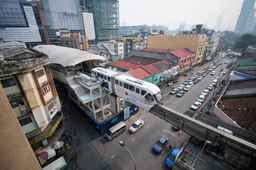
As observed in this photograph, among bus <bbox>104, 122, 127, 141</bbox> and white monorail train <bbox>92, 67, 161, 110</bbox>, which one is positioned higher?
white monorail train <bbox>92, 67, 161, 110</bbox>

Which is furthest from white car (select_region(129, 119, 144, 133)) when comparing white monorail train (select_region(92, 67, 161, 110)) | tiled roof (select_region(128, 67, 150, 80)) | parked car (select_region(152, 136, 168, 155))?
tiled roof (select_region(128, 67, 150, 80))

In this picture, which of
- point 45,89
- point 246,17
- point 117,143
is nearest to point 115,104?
point 117,143

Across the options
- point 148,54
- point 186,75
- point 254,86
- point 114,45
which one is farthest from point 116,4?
point 254,86

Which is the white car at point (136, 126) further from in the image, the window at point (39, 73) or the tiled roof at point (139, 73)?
the window at point (39, 73)

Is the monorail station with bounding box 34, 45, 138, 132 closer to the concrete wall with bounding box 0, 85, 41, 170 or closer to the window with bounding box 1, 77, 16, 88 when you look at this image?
the window with bounding box 1, 77, 16, 88

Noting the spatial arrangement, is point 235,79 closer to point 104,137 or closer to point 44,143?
point 104,137

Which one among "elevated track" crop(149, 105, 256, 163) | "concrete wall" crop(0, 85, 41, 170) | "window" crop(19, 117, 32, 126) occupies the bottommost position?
"elevated track" crop(149, 105, 256, 163)

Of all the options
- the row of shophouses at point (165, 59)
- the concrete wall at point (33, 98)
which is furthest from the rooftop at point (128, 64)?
the concrete wall at point (33, 98)
